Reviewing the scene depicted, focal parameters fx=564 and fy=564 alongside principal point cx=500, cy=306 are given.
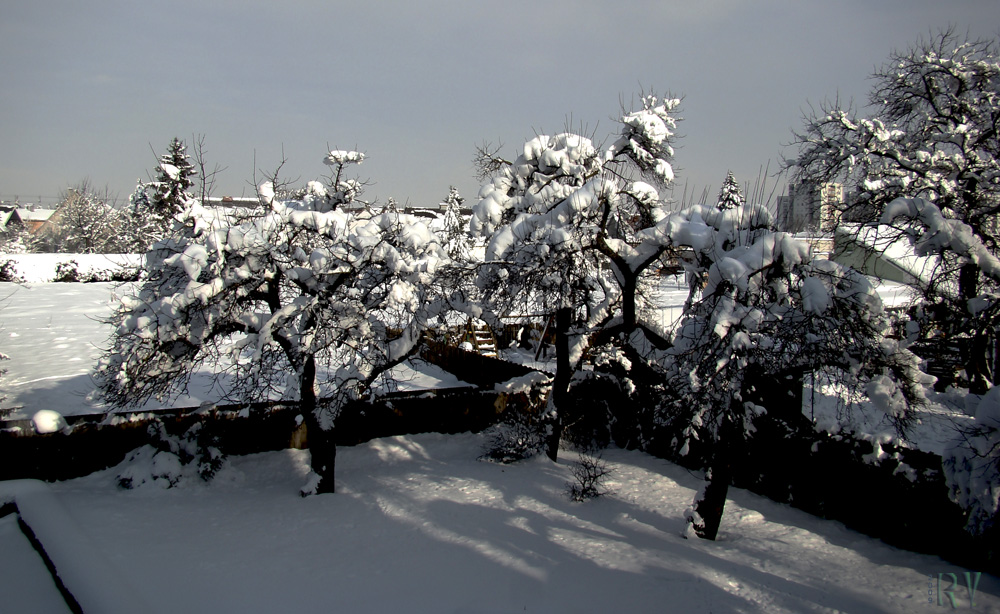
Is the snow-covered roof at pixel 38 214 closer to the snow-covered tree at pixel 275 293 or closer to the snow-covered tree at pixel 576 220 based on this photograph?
the snow-covered tree at pixel 275 293

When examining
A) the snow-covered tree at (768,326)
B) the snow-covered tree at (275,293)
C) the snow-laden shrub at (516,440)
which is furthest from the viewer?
the snow-laden shrub at (516,440)

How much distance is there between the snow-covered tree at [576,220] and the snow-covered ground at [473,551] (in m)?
3.08

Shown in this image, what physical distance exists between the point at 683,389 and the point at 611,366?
4895mm

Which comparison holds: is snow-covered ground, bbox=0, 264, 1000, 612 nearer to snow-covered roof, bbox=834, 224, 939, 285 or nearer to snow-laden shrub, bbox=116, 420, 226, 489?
snow-laden shrub, bbox=116, 420, 226, 489

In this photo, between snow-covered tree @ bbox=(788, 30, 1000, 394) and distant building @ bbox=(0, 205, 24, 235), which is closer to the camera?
snow-covered tree @ bbox=(788, 30, 1000, 394)

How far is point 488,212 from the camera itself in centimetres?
972

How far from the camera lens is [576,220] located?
878 centimetres

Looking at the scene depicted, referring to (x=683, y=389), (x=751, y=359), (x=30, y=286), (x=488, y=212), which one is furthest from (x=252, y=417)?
(x=30, y=286)

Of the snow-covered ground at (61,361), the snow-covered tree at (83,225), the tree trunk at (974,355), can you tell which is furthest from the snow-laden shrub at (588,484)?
the snow-covered tree at (83,225)

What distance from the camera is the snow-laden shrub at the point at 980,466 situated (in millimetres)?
4777

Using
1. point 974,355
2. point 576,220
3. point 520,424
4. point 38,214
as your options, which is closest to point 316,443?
point 520,424

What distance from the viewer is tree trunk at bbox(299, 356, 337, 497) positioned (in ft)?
31.0

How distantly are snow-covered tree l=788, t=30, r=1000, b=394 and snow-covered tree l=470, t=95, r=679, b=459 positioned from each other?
4184 millimetres

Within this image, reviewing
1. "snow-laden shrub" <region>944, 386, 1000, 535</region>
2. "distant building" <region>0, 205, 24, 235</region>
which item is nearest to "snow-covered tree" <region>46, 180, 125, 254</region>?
"distant building" <region>0, 205, 24, 235</region>
